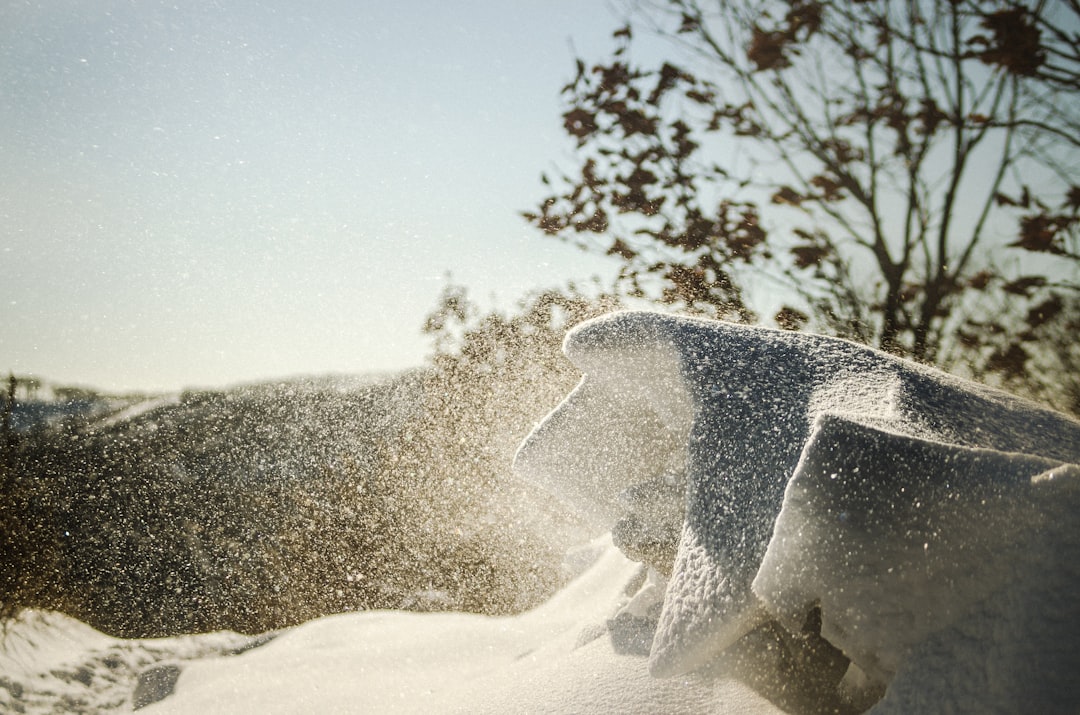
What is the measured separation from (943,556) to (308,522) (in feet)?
15.5

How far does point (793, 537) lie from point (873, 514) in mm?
109

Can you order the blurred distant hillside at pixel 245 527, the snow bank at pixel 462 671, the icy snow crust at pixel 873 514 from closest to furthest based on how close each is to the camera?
the icy snow crust at pixel 873 514, the snow bank at pixel 462 671, the blurred distant hillside at pixel 245 527

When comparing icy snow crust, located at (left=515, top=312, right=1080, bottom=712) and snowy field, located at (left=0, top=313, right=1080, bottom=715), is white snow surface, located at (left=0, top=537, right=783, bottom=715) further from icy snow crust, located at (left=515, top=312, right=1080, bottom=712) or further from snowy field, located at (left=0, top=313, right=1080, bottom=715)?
icy snow crust, located at (left=515, top=312, right=1080, bottom=712)

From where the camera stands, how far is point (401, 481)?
4.71 meters

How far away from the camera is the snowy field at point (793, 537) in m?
0.73

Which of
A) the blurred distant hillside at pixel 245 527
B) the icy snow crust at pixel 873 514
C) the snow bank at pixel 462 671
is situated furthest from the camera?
the blurred distant hillside at pixel 245 527

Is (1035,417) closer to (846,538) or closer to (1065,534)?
(1065,534)

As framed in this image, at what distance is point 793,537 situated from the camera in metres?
0.75

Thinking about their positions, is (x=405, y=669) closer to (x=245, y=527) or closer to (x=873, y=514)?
(x=873, y=514)

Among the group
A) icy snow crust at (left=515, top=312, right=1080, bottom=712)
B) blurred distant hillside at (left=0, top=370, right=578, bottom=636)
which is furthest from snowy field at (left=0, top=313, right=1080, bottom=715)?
blurred distant hillside at (left=0, top=370, right=578, bottom=636)

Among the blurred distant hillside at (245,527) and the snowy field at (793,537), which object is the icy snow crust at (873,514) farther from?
the blurred distant hillside at (245,527)

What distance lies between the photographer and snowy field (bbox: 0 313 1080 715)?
728 millimetres

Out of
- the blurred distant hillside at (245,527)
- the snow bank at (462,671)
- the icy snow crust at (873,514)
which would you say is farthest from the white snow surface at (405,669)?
the blurred distant hillside at (245,527)

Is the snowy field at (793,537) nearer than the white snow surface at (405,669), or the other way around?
the snowy field at (793,537)
